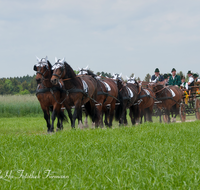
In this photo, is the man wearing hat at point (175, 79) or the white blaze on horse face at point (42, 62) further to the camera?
the man wearing hat at point (175, 79)

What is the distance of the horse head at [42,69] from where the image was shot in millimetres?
8023

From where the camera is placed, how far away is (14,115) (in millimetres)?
19875

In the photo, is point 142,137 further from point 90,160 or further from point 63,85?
point 63,85

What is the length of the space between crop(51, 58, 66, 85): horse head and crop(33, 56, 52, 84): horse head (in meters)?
0.35

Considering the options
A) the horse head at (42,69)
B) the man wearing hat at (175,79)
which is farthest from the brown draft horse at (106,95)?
the man wearing hat at (175,79)

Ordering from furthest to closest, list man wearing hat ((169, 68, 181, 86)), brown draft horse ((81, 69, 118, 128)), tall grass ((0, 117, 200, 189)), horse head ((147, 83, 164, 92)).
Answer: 1. man wearing hat ((169, 68, 181, 86))
2. horse head ((147, 83, 164, 92))
3. brown draft horse ((81, 69, 118, 128))
4. tall grass ((0, 117, 200, 189))

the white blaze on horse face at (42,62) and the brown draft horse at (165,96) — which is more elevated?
the white blaze on horse face at (42,62)

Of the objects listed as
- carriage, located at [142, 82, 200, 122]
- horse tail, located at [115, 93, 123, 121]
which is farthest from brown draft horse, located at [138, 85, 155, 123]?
horse tail, located at [115, 93, 123, 121]

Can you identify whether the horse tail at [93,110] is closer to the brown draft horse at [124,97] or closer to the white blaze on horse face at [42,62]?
the brown draft horse at [124,97]

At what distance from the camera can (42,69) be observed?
811 centimetres

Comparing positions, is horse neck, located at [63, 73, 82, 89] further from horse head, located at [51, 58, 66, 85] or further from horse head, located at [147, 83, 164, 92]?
horse head, located at [147, 83, 164, 92]

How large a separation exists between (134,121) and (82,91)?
4.69 meters

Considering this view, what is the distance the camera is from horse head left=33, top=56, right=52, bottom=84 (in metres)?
8.02

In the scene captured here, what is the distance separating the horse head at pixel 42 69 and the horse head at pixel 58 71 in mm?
349
